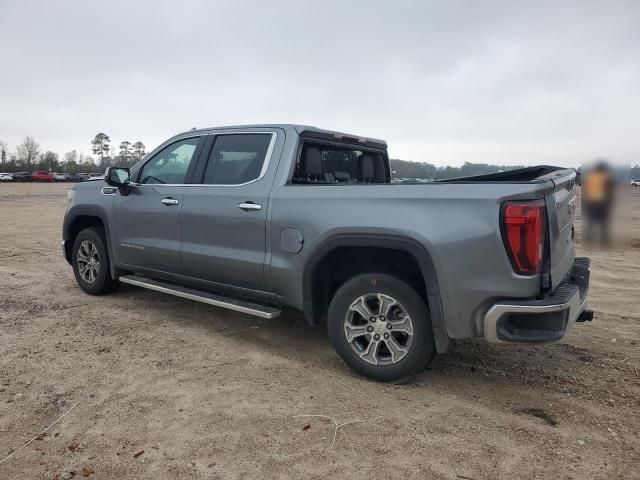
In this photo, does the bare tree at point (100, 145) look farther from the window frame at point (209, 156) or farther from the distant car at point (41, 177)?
the window frame at point (209, 156)

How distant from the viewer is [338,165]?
4961 millimetres

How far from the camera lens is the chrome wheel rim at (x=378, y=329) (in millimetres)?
3623

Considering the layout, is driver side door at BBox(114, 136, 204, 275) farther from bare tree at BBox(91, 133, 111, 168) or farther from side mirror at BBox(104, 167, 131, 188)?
bare tree at BBox(91, 133, 111, 168)

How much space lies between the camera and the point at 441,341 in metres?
3.46

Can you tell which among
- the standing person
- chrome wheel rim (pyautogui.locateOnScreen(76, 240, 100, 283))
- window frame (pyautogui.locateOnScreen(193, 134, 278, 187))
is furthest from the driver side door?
the standing person

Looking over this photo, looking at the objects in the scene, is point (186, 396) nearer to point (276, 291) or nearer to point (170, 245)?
point (276, 291)

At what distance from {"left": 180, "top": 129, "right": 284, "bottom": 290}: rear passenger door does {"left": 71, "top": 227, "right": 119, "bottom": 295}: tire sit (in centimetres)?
154

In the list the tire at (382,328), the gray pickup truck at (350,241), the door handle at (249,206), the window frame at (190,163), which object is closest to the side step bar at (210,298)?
the gray pickup truck at (350,241)

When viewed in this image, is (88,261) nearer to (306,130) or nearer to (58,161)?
(306,130)

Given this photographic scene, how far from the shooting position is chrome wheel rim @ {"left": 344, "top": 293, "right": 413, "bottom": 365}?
143 inches

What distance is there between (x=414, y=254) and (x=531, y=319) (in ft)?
2.73

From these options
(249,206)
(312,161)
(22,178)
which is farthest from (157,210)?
(22,178)

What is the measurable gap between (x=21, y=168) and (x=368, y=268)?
312ft

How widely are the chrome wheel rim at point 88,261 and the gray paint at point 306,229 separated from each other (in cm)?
46
